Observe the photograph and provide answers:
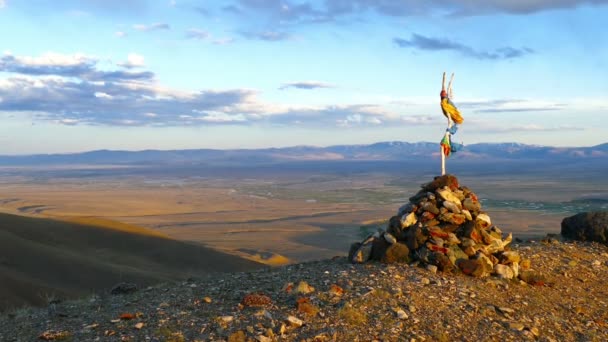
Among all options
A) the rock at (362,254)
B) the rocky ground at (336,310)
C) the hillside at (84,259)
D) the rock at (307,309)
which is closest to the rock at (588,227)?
the rocky ground at (336,310)

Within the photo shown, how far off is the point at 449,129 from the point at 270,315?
6689 mm

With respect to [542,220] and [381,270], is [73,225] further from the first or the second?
[542,220]

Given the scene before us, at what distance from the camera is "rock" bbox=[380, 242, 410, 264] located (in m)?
13.0

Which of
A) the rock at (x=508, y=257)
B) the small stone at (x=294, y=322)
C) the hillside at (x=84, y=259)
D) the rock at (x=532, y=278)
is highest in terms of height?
the rock at (x=508, y=257)

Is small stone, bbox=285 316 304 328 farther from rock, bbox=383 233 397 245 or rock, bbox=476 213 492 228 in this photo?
rock, bbox=476 213 492 228

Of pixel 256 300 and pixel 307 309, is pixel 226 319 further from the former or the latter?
Result: pixel 307 309

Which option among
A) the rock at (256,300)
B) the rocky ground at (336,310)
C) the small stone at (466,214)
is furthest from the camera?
the small stone at (466,214)

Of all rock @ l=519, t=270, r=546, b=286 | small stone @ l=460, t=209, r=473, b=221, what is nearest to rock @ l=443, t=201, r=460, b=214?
small stone @ l=460, t=209, r=473, b=221

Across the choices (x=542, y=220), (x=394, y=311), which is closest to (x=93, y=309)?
(x=394, y=311)

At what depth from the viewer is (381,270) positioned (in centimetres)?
1225

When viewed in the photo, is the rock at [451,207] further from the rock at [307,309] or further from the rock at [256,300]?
the rock at [256,300]

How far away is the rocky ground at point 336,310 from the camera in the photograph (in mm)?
9297

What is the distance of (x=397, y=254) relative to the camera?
13.0 meters

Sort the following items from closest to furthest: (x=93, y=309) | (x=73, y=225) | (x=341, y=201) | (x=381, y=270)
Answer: (x=93, y=309), (x=381, y=270), (x=73, y=225), (x=341, y=201)
